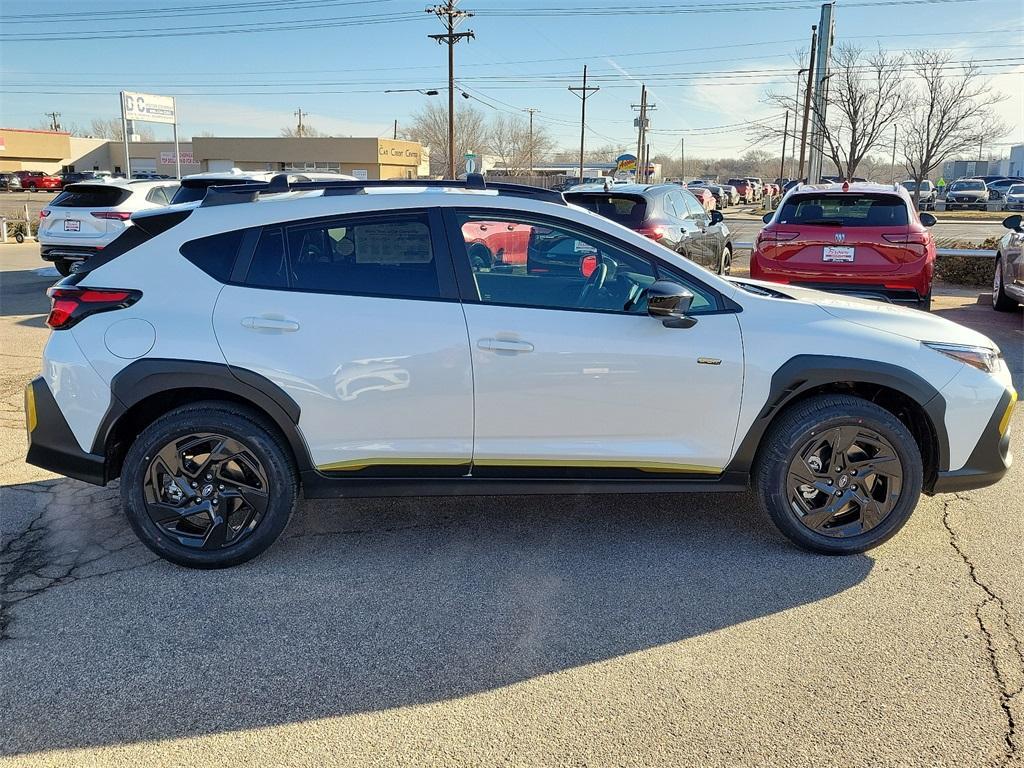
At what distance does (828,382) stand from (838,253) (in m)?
5.51

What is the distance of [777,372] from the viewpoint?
386 centimetres

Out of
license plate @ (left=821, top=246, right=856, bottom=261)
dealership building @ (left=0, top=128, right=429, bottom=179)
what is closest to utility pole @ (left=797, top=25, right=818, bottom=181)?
license plate @ (left=821, top=246, right=856, bottom=261)

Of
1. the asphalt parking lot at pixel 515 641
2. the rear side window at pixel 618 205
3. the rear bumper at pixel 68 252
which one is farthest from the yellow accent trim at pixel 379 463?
the rear bumper at pixel 68 252

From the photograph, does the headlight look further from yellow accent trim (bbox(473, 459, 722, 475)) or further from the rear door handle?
the rear door handle

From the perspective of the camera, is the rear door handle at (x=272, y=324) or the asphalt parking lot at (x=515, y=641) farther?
the rear door handle at (x=272, y=324)

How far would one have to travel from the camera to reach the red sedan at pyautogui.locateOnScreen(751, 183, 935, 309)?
869 centimetres

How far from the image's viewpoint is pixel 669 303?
12.2 ft

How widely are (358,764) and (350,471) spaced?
1.52 metres

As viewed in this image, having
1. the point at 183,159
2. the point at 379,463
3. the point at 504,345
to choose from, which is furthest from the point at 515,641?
the point at 183,159

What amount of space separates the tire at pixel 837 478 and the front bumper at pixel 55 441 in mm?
3159

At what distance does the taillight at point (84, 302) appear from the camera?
3789mm

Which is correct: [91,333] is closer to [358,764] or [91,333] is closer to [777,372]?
[358,764]

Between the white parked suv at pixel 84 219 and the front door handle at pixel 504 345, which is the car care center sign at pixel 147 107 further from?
the front door handle at pixel 504 345

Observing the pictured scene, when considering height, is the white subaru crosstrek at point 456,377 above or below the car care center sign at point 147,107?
below
